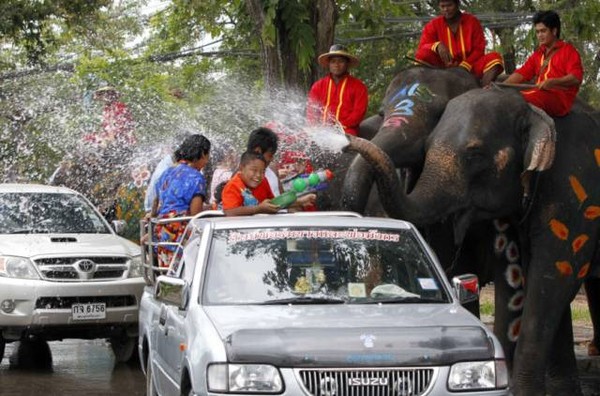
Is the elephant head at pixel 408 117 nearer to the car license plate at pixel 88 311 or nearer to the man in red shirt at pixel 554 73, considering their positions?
the man in red shirt at pixel 554 73

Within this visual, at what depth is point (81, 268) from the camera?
1329 centimetres

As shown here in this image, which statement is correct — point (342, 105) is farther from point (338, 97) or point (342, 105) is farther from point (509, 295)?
point (509, 295)

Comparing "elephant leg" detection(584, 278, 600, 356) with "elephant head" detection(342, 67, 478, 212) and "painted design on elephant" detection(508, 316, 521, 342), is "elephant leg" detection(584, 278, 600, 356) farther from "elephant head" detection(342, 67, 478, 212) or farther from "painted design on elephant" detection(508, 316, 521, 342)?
"elephant head" detection(342, 67, 478, 212)

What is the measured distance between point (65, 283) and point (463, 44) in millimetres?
4144

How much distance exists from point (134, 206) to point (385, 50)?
655cm

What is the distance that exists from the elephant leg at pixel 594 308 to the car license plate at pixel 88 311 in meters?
4.44

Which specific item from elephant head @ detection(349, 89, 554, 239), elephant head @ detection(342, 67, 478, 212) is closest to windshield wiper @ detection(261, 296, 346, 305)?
elephant head @ detection(349, 89, 554, 239)

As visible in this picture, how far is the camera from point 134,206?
18.1 m

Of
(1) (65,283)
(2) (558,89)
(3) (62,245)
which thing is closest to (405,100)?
(2) (558,89)

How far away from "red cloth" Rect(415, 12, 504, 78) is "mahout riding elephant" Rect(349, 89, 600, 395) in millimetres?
1017

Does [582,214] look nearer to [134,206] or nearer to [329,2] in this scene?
[329,2]

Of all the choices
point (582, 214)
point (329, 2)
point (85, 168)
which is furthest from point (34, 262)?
point (85, 168)

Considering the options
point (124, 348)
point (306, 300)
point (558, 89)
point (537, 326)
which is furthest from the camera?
point (124, 348)

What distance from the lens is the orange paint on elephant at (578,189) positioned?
36.6 feet
